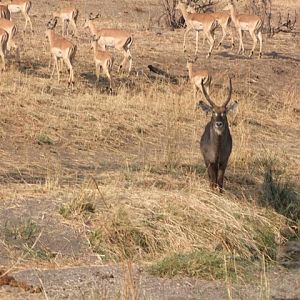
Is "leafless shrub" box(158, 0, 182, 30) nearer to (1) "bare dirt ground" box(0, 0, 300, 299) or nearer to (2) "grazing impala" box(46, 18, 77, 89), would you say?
(1) "bare dirt ground" box(0, 0, 300, 299)

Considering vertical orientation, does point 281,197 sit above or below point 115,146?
above

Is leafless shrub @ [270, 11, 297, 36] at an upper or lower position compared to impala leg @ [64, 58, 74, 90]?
lower

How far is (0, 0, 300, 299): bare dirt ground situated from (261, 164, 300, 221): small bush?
295 millimetres

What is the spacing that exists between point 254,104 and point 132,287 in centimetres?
1156

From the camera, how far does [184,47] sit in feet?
72.9

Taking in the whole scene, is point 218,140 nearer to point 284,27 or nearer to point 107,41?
point 107,41

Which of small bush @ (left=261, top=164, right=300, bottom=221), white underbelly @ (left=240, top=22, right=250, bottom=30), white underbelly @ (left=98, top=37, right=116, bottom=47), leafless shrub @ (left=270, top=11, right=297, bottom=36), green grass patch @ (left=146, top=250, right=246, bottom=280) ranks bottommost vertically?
leafless shrub @ (left=270, top=11, right=297, bottom=36)

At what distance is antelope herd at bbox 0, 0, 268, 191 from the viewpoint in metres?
11.1

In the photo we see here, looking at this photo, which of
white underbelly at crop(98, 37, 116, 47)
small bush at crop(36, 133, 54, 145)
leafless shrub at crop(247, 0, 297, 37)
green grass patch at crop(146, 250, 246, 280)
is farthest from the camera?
leafless shrub at crop(247, 0, 297, 37)

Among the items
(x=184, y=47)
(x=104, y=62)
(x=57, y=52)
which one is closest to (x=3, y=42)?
(x=57, y=52)

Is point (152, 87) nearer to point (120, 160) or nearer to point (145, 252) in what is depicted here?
point (120, 160)

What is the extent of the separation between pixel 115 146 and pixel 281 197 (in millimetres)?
3848

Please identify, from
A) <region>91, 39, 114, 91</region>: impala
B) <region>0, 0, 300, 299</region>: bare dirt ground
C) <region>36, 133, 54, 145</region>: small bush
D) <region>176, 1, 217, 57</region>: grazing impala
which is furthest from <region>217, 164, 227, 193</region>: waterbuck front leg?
<region>176, 1, 217, 57</region>: grazing impala

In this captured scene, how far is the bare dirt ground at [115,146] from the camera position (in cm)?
759
